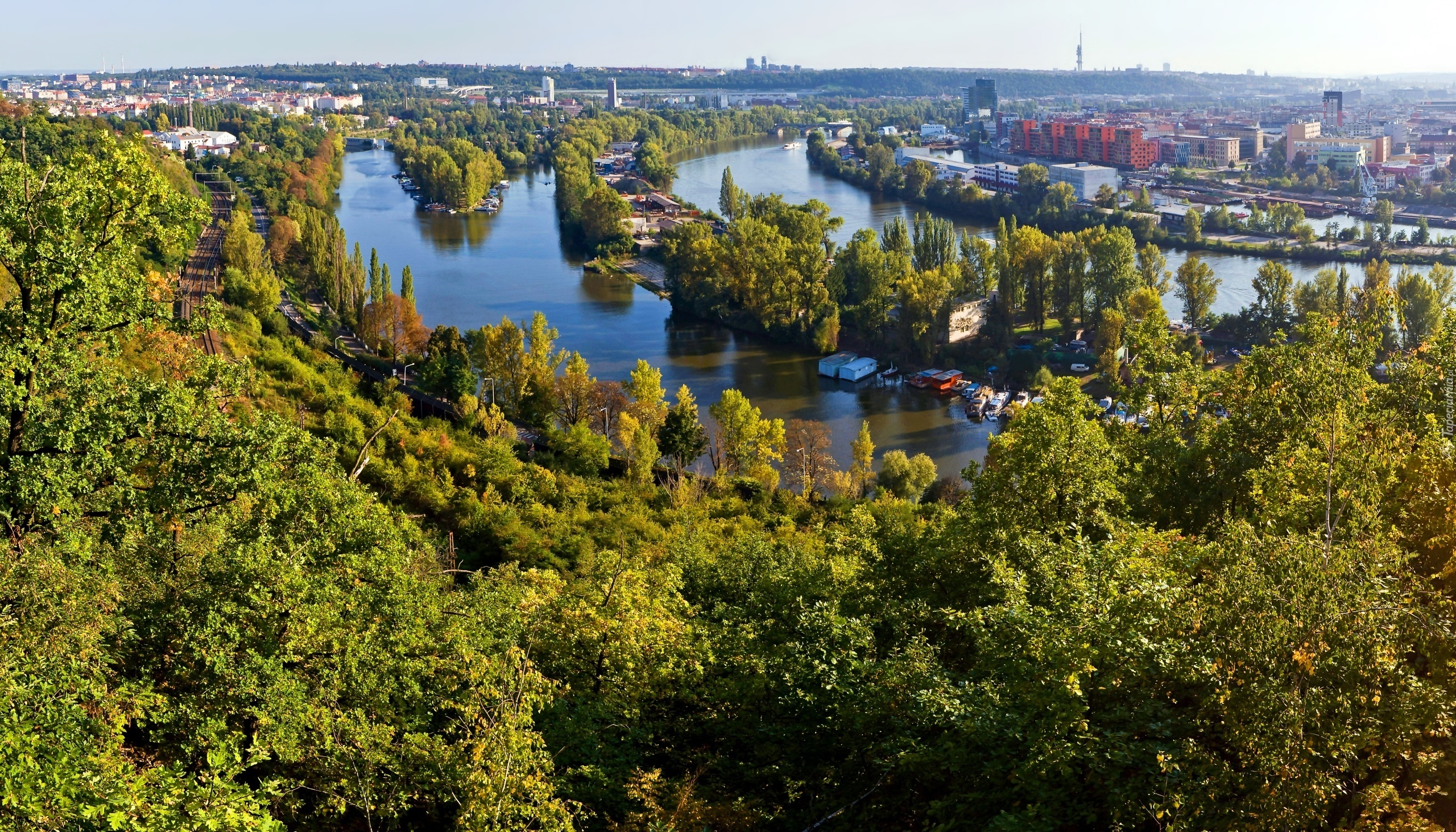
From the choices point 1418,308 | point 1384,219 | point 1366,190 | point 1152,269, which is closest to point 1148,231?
point 1384,219

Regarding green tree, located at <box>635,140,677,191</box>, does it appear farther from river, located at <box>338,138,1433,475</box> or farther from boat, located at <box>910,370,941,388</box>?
boat, located at <box>910,370,941,388</box>

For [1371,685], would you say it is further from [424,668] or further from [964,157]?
[964,157]

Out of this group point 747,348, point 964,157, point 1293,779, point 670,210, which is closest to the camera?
point 1293,779

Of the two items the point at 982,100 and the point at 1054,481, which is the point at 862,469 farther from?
the point at 982,100

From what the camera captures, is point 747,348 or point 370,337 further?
point 747,348

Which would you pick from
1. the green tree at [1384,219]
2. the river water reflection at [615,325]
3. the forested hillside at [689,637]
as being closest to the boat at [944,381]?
the river water reflection at [615,325]

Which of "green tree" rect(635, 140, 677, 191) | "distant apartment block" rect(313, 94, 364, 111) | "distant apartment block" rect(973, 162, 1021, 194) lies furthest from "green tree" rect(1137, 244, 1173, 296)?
"distant apartment block" rect(313, 94, 364, 111)

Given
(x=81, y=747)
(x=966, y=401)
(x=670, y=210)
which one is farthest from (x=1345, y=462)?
(x=670, y=210)
